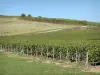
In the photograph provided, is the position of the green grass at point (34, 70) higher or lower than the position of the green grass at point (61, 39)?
higher

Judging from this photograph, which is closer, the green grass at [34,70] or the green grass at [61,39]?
the green grass at [34,70]

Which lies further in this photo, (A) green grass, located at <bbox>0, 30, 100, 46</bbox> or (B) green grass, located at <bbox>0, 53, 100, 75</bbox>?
(A) green grass, located at <bbox>0, 30, 100, 46</bbox>

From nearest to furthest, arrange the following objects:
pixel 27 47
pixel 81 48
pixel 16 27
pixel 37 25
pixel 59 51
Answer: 1. pixel 81 48
2. pixel 59 51
3. pixel 27 47
4. pixel 16 27
5. pixel 37 25

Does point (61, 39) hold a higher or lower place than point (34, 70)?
lower

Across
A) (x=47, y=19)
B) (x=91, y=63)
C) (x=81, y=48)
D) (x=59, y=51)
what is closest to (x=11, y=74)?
(x=91, y=63)

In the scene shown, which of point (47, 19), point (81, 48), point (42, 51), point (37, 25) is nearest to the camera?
point (81, 48)

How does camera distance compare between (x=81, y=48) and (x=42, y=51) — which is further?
(x=42, y=51)

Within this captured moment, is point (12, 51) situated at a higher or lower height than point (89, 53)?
lower

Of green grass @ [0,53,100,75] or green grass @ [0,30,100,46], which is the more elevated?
green grass @ [0,53,100,75]

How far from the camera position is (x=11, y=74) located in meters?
25.0

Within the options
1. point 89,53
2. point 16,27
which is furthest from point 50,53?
point 16,27

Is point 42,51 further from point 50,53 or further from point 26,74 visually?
point 26,74

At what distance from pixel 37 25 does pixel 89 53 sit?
8153 cm

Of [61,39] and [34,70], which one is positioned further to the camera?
[61,39]
